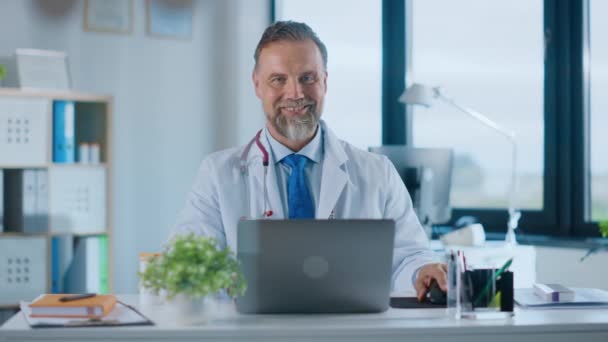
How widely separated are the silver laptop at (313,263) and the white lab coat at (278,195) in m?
0.67

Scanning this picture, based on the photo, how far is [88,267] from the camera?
447 cm

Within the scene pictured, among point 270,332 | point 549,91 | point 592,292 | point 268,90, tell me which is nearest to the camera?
point 270,332

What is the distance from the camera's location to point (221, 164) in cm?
272

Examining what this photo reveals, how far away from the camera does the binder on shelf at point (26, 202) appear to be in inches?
171

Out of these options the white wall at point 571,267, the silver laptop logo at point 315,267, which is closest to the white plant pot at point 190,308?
the silver laptop logo at point 315,267

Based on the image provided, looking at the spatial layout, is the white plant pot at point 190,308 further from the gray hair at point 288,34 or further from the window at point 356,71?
the window at point 356,71

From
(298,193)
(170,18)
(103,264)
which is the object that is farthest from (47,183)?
(298,193)

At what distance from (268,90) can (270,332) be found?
102 cm

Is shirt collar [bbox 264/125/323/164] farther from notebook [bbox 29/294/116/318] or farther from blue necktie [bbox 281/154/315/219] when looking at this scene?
notebook [bbox 29/294/116/318]

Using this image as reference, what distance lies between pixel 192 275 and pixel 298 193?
90cm

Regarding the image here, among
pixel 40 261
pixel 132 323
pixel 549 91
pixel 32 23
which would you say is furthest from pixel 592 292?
pixel 32 23

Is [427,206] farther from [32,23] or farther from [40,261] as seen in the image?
[32,23]

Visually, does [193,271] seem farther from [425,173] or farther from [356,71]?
[356,71]

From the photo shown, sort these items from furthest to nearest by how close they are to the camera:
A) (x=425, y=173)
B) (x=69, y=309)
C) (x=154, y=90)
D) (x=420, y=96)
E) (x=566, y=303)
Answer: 1. (x=154, y=90)
2. (x=420, y=96)
3. (x=425, y=173)
4. (x=566, y=303)
5. (x=69, y=309)
